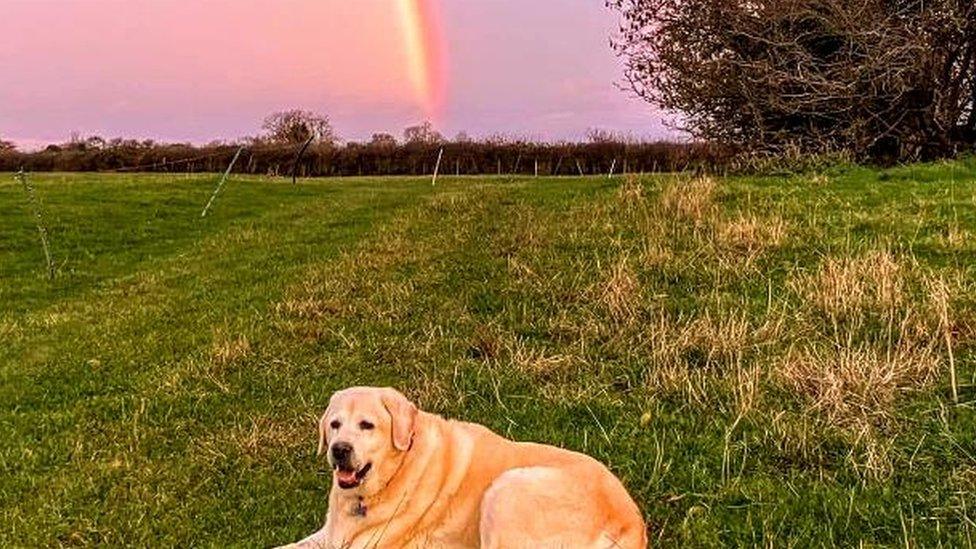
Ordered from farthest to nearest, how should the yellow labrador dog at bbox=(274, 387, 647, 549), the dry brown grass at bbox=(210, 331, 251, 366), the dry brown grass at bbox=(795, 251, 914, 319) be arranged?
1. the dry brown grass at bbox=(210, 331, 251, 366)
2. the dry brown grass at bbox=(795, 251, 914, 319)
3. the yellow labrador dog at bbox=(274, 387, 647, 549)

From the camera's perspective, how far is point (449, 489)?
227 inches

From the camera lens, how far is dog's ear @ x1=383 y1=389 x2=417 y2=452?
18.2 ft

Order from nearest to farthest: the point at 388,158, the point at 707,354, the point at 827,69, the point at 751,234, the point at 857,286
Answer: the point at 707,354 → the point at 857,286 → the point at 751,234 → the point at 827,69 → the point at 388,158

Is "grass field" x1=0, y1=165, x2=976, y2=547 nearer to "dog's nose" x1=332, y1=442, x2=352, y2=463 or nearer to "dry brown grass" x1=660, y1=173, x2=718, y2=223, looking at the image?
"dry brown grass" x1=660, y1=173, x2=718, y2=223

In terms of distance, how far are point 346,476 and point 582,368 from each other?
3.76 meters

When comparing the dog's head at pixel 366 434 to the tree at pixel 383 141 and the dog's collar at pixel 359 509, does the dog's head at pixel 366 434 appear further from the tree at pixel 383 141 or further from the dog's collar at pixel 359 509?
the tree at pixel 383 141

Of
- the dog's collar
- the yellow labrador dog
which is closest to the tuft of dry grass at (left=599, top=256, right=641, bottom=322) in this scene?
the yellow labrador dog

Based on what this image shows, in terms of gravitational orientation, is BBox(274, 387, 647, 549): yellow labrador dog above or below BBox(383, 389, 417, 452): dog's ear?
below

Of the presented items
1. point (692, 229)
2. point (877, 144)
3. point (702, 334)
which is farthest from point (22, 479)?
point (877, 144)

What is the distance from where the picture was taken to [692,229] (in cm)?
1455

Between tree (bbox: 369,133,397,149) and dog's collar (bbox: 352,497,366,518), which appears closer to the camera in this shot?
dog's collar (bbox: 352,497,366,518)

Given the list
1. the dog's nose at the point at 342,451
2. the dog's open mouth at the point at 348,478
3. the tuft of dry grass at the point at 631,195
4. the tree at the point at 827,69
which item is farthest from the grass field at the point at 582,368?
the tree at the point at 827,69

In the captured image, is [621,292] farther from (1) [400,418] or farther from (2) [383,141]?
(2) [383,141]

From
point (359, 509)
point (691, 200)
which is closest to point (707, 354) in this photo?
point (359, 509)
